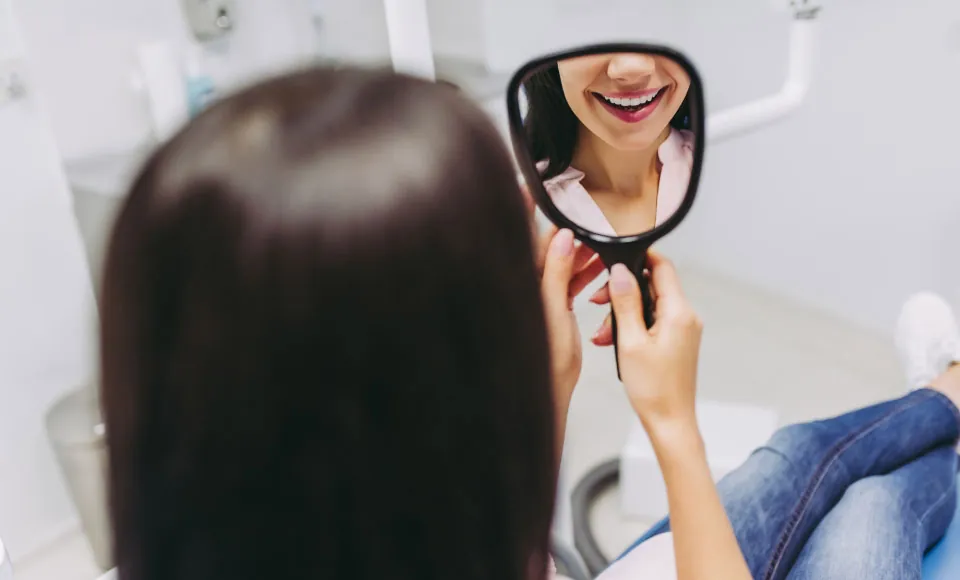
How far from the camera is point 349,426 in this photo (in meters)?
0.30

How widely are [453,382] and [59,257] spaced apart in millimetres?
1071

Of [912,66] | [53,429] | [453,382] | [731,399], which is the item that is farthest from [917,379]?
[53,429]

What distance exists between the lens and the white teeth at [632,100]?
0.58 meters

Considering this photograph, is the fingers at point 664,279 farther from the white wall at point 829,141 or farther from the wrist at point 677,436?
the white wall at point 829,141

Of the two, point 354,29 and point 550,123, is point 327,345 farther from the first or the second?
point 354,29

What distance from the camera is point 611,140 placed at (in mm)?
604

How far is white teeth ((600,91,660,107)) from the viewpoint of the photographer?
58 cm

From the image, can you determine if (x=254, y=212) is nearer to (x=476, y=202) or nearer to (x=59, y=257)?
(x=476, y=202)

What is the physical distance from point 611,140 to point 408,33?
243 mm

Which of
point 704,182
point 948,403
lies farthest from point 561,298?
point 704,182

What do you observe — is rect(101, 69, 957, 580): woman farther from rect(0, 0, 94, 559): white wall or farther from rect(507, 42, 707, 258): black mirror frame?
rect(0, 0, 94, 559): white wall

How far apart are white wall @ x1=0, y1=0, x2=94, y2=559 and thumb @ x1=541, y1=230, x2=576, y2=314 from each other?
771mm

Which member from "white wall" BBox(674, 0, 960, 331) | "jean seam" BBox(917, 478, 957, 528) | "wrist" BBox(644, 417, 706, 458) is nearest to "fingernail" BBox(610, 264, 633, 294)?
"wrist" BBox(644, 417, 706, 458)

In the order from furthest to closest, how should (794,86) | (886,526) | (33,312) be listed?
(33,312), (794,86), (886,526)
